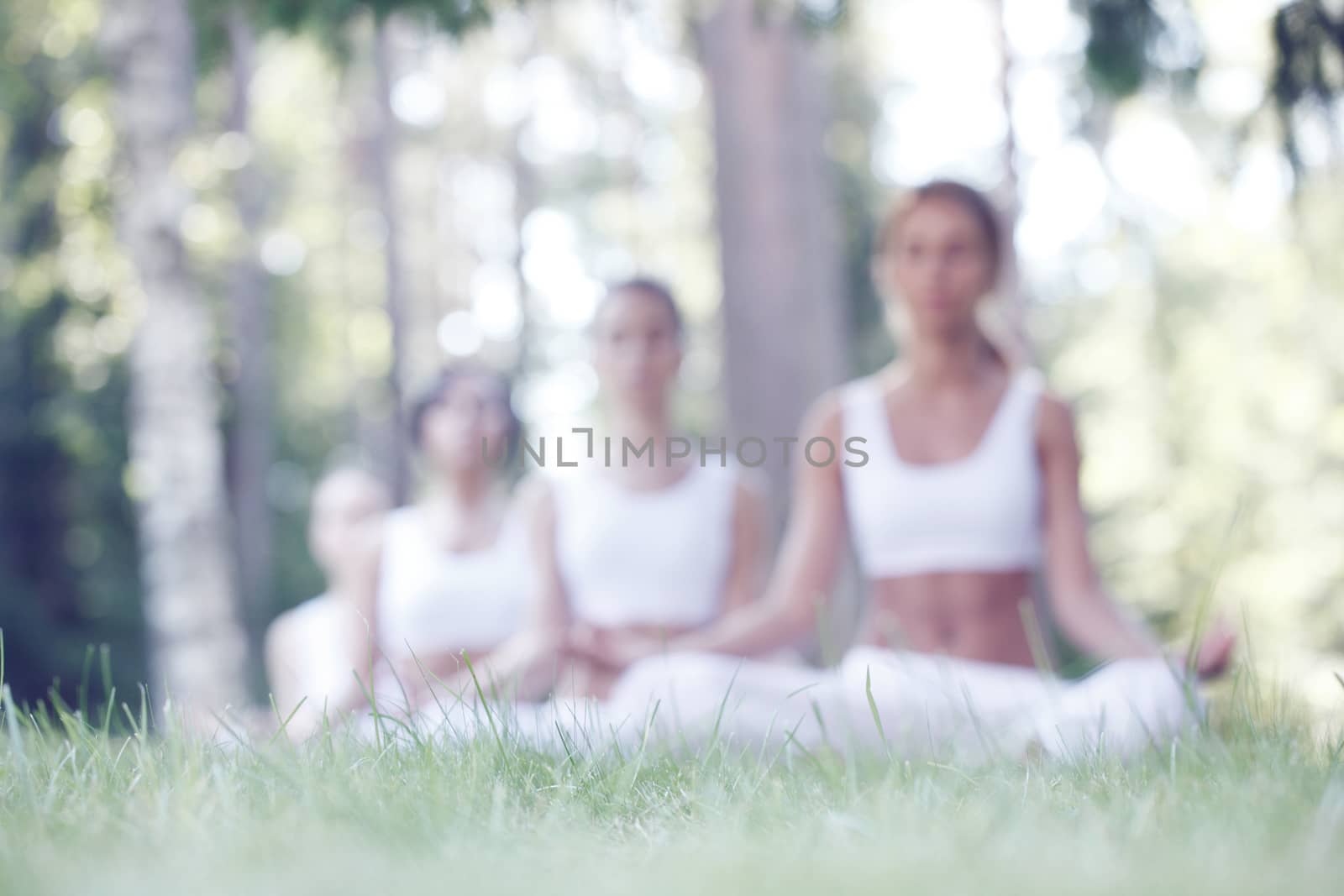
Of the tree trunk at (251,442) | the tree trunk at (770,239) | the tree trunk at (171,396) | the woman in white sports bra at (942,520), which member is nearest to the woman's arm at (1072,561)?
the woman in white sports bra at (942,520)

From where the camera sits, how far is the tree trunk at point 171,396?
21.9 feet

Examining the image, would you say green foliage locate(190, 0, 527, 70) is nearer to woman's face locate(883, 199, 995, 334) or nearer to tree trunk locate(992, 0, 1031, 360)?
woman's face locate(883, 199, 995, 334)

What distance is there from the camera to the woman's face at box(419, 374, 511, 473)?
213 inches

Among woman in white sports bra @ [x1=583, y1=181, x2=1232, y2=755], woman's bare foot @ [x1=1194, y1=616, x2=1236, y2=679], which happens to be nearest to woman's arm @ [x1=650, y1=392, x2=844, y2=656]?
woman in white sports bra @ [x1=583, y1=181, x2=1232, y2=755]

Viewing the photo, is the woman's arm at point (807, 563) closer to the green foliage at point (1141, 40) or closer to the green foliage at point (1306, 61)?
the green foliage at point (1141, 40)

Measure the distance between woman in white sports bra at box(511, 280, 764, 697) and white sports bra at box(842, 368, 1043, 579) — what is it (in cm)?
87

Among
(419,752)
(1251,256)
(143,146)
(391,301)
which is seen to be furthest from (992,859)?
(1251,256)

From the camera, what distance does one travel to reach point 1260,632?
18531 millimetres

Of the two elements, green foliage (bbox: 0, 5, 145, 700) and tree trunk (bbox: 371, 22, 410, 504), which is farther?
tree trunk (bbox: 371, 22, 410, 504)

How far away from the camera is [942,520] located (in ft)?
12.2

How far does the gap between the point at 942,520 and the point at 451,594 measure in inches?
88.5

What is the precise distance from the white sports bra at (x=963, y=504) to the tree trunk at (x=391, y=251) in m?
12.2

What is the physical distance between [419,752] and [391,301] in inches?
609

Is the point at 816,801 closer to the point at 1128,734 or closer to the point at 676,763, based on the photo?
the point at 676,763
